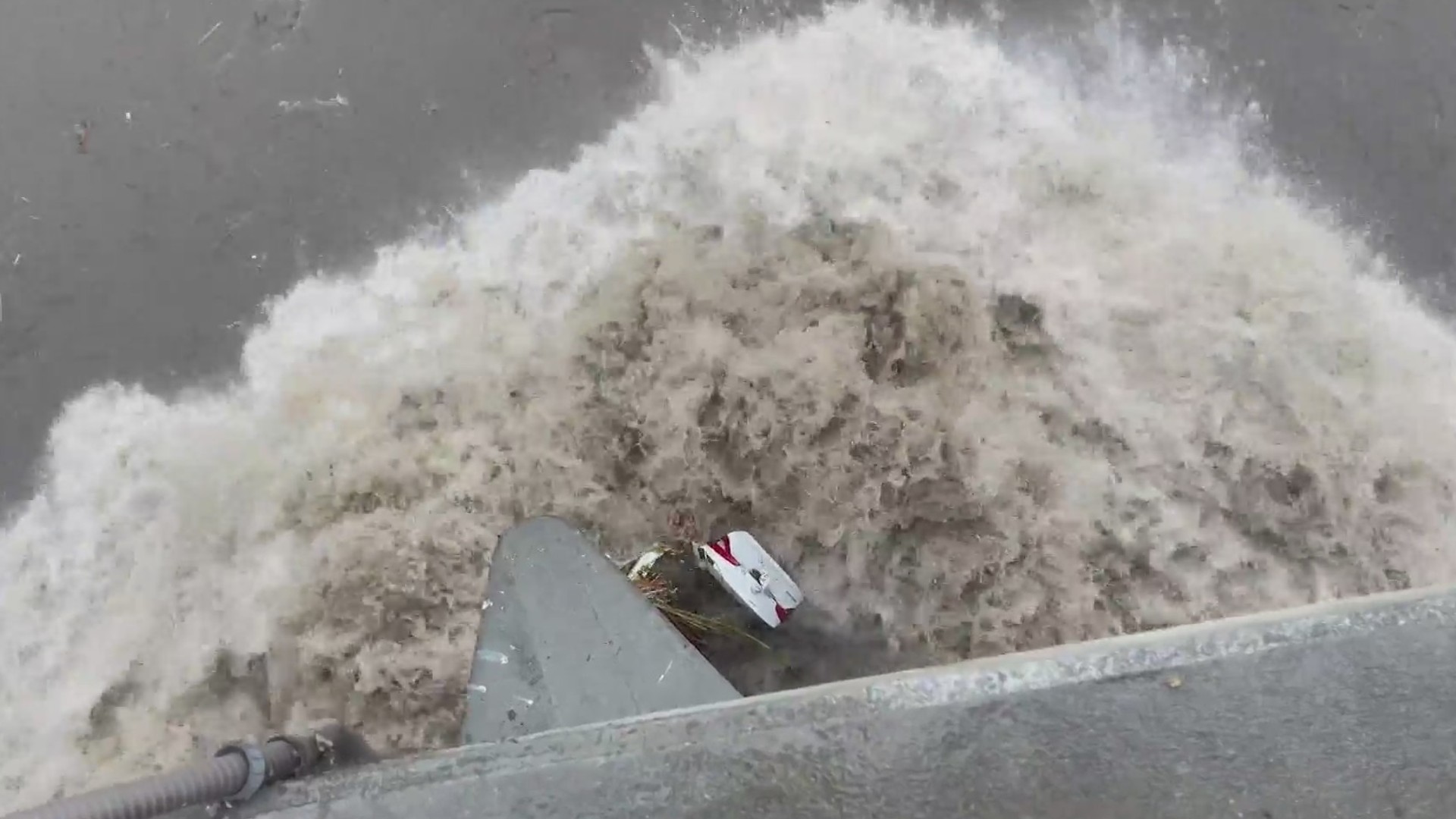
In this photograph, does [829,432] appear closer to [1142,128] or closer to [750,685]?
[750,685]

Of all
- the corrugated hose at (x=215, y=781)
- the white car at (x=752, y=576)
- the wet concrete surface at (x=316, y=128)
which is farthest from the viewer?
the wet concrete surface at (x=316, y=128)

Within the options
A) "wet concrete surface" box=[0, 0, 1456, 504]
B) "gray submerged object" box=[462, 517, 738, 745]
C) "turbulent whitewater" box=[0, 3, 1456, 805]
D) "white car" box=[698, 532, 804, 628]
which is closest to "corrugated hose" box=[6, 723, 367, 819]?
"gray submerged object" box=[462, 517, 738, 745]

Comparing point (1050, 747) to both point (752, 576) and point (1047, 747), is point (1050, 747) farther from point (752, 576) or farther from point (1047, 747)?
point (752, 576)

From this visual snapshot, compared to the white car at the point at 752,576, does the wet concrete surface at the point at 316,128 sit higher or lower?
higher

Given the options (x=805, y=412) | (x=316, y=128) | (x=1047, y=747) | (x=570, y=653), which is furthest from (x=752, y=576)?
(x=316, y=128)

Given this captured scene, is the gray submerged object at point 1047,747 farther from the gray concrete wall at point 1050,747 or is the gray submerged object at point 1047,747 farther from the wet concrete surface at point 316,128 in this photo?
the wet concrete surface at point 316,128

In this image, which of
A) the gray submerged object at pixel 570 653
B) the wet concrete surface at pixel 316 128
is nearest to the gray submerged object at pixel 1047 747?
the gray submerged object at pixel 570 653

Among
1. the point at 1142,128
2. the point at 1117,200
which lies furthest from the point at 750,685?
the point at 1142,128
